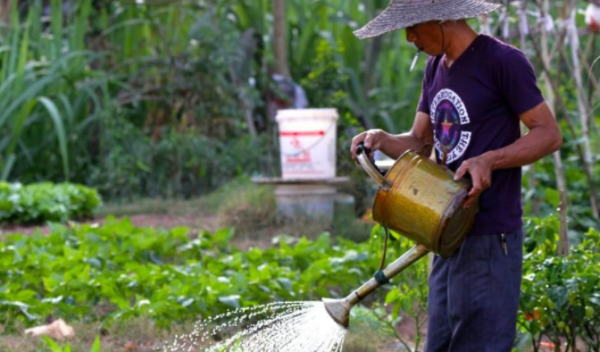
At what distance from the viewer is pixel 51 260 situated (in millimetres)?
5078

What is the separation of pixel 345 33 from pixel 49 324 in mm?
6496

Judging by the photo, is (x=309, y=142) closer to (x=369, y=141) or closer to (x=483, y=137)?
(x=369, y=141)

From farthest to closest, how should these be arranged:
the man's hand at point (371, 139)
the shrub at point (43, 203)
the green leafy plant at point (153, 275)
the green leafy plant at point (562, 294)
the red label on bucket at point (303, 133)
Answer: the shrub at point (43, 203) < the red label on bucket at point (303, 133) < the green leafy plant at point (153, 275) < the green leafy plant at point (562, 294) < the man's hand at point (371, 139)

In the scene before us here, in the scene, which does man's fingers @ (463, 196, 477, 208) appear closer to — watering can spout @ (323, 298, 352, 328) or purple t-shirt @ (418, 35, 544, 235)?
purple t-shirt @ (418, 35, 544, 235)

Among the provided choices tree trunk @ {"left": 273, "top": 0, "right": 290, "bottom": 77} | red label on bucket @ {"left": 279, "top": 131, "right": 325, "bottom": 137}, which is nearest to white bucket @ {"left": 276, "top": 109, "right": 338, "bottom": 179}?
red label on bucket @ {"left": 279, "top": 131, "right": 325, "bottom": 137}

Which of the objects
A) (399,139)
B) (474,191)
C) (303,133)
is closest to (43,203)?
(303,133)

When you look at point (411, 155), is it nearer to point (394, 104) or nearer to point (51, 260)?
point (51, 260)

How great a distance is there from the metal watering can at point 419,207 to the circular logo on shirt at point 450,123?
0.32 feet

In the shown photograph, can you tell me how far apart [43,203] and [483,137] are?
16.7 feet

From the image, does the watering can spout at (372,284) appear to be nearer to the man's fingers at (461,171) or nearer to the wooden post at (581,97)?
the man's fingers at (461,171)

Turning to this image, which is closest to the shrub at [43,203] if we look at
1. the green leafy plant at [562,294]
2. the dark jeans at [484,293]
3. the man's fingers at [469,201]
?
the green leafy plant at [562,294]

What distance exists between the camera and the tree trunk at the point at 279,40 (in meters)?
9.38

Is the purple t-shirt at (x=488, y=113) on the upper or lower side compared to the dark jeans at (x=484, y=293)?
upper

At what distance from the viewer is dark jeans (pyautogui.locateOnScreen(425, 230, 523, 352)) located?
2.86 meters
